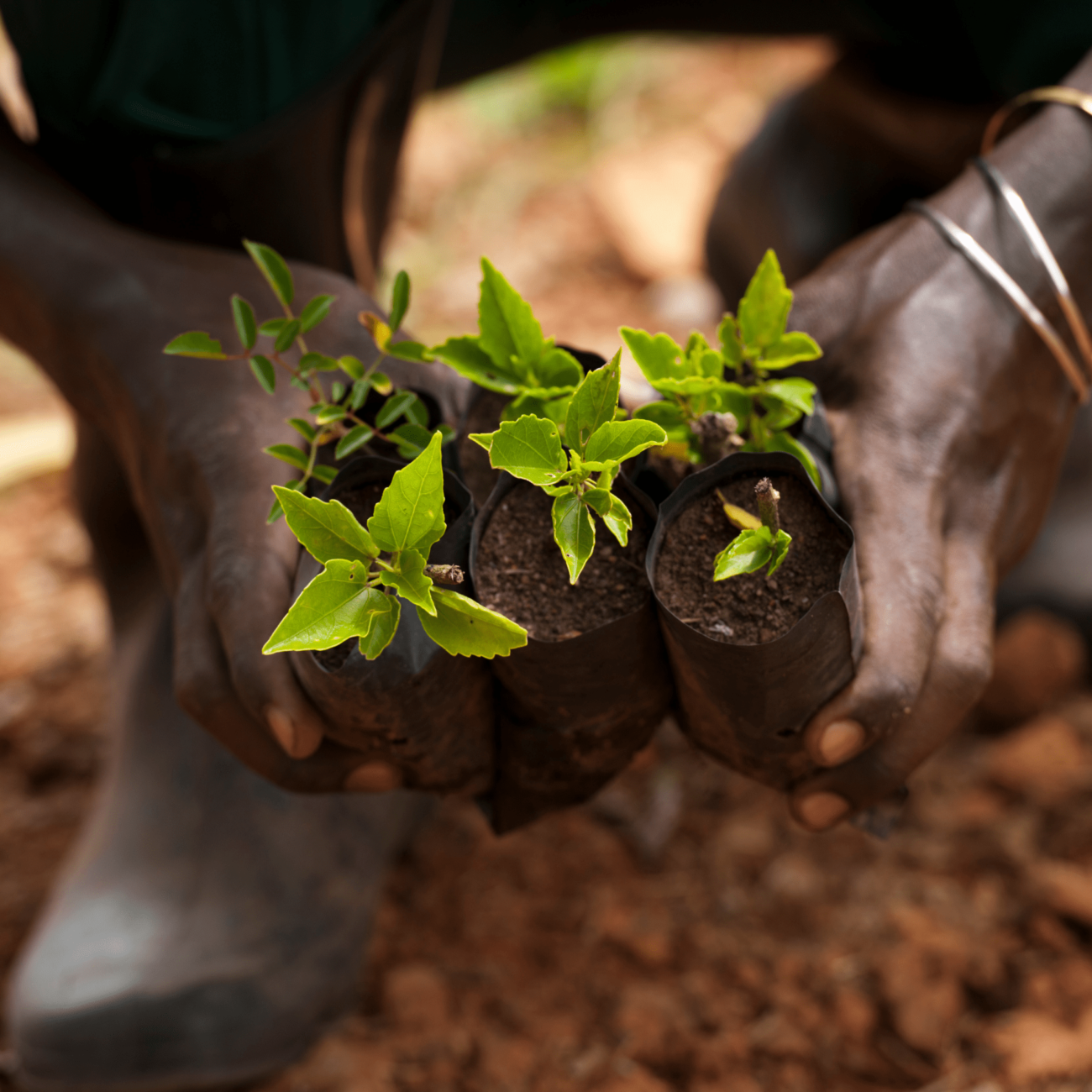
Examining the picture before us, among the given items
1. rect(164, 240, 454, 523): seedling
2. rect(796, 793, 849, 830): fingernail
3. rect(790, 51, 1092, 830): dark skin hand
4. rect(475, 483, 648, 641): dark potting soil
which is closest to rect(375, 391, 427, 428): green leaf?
rect(164, 240, 454, 523): seedling

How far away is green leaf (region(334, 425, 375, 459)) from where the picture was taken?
0.79 m

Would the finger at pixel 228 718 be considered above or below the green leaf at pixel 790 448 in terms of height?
below

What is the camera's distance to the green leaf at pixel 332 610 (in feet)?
1.99

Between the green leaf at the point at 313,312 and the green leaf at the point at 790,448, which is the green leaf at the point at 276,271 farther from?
the green leaf at the point at 790,448

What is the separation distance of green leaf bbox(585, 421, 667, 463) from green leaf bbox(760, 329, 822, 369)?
19cm

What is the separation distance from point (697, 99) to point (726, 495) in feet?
9.91

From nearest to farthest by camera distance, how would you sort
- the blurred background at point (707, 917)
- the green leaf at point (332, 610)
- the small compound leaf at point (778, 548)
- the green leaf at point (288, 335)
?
1. the green leaf at point (332, 610)
2. the small compound leaf at point (778, 548)
3. the green leaf at point (288, 335)
4. the blurred background at point (707, 917)

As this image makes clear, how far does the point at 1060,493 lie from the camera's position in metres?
1.79

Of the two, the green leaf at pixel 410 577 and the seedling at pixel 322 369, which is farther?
the seedling at pixel 322 369

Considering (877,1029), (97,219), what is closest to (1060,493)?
(877,1029)

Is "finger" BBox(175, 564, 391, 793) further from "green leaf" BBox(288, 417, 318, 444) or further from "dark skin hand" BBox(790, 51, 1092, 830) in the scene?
"dark skin hand" BBox(790, 51, 1092, 830)

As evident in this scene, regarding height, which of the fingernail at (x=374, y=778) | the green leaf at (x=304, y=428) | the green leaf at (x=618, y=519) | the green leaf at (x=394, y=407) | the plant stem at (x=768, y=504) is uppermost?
the plant stem at (x=768, y=504)

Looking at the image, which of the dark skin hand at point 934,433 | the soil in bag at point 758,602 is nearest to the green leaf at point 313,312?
the soil in bag at point 758,602

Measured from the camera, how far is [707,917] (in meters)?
1.39
